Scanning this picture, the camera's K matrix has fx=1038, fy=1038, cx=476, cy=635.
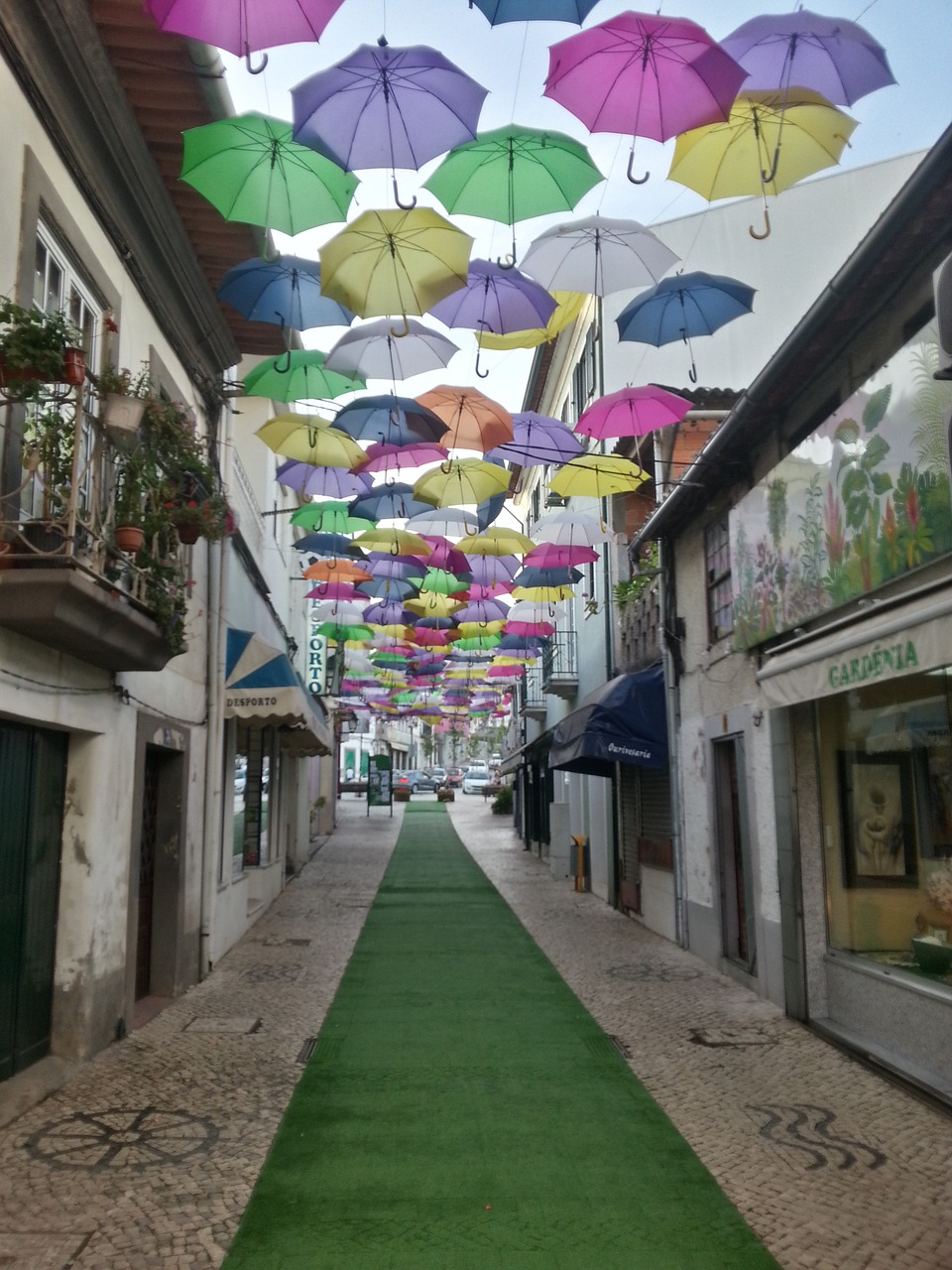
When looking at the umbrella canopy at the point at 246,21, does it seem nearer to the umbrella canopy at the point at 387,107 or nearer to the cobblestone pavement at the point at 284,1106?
the umbrella canopy at the point at 387,107

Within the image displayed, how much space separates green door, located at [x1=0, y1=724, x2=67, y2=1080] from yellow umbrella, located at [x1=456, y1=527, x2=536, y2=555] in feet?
27.6

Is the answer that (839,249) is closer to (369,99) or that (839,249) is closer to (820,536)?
(820,536)

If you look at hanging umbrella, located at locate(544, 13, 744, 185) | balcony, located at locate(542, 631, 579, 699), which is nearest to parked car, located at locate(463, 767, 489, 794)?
balcony, located at locate(542, 631, 579, 699)

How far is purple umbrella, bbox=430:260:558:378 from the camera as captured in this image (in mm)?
8602

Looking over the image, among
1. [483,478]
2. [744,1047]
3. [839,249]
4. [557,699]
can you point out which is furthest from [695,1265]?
[557,699]

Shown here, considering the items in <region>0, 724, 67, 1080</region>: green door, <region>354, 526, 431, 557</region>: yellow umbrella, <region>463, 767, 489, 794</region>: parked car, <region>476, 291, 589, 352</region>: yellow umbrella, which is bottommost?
<region>0, 724, 67, 1080</region>: green door

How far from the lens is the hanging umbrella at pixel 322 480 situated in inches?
517

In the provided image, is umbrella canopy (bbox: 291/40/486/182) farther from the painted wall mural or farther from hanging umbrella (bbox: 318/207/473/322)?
the painted wall mural

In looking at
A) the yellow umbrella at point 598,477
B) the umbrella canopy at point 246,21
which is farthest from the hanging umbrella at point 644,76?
the yellow umbrella at point 598,477

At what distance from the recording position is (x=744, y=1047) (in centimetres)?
798

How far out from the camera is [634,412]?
1000cm

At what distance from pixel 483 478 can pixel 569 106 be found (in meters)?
6.33

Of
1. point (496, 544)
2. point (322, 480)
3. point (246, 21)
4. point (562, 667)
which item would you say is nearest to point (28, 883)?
point (246, 21)

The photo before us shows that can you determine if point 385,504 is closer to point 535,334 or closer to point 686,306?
point 535,334
